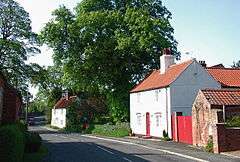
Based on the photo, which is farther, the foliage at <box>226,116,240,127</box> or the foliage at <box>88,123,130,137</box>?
the foliage at <box>88,123,130,137</box>

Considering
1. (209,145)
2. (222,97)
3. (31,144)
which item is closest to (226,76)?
(222,97)

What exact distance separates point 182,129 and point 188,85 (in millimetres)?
6185

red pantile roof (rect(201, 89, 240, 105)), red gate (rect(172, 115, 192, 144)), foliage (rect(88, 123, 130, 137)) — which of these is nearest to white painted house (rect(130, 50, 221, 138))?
red gate (rect(172, 115, 192, 144))

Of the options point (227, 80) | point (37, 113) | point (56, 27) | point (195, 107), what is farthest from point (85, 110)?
point (37, 113)

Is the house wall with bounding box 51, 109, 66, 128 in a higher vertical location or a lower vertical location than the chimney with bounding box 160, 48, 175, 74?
lower

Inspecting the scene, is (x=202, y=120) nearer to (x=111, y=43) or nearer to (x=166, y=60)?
(x=166, y=60)

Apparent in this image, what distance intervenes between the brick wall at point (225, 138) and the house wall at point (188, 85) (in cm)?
1323

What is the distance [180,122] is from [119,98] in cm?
2012

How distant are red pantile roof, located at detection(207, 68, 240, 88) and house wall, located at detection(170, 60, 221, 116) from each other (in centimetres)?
150

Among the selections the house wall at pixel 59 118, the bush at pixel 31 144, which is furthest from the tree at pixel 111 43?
the house wall at pixel 59 118

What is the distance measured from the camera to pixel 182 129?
37531 millimetres

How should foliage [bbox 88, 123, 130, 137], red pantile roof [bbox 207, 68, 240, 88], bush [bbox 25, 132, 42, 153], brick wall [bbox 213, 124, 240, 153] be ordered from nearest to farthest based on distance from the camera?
1. bush [bbox 25, 132, 42, 153]
2. brick wall [bbox 213, 124, 240, 153]
3. red pantile roof [bbox 207, 68, 240, 88]
4. foliage [bbox 88, 123, 130, 137]

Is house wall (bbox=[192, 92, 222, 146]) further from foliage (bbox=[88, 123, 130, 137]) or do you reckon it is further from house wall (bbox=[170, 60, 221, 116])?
foliage (bbox=[88, 123, 130, 137])

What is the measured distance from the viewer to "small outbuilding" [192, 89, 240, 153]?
27953mm
